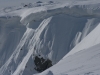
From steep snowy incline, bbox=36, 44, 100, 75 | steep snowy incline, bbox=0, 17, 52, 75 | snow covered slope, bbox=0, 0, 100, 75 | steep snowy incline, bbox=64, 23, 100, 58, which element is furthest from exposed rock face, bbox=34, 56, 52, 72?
steep snowy incline, bbox=36, 44, 100, 75

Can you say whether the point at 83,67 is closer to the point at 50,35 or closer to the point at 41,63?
the point at 41,63

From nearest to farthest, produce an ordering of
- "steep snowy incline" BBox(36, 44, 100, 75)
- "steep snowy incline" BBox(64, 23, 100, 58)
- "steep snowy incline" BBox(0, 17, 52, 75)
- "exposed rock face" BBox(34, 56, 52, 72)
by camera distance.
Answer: "steep snowy incline" BBox(36, 44, 100, 75) → "steep snowy incline" BBox(64, 23, 100, 58) → "exposed rock face" BBox(34, 56, 52, 72) → "steep snowy incline" BBox(0, 17, 52, 75)

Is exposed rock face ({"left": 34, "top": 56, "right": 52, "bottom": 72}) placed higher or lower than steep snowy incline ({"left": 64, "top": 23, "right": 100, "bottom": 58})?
Answer: lower

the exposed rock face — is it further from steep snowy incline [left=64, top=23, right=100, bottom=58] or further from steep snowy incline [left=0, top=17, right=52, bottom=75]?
steep snowy incline [left=64, top=23, right=100, bottom=58]

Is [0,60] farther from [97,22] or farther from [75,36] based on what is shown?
[97,22]

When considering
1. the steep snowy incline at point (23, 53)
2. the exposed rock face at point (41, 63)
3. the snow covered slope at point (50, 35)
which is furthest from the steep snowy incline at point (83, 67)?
the steep snowy incline at point (23, 53)

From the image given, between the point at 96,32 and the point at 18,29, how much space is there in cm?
982

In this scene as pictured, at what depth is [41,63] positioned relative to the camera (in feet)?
68.7

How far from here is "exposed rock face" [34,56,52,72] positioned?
67.3 ft

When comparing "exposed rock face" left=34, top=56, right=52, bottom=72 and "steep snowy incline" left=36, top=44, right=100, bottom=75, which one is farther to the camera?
"exposed rock face" left=34, top=56, right=52, bottom=72

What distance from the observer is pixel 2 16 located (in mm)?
26078

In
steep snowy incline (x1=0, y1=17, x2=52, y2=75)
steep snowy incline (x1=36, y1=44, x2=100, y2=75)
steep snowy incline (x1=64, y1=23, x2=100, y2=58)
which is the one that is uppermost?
steep snowy incline (x1=36, y1=44, x2=100, y2=75)

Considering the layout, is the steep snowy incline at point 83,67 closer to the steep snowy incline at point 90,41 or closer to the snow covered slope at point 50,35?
the steep snowy incline at point 90,41

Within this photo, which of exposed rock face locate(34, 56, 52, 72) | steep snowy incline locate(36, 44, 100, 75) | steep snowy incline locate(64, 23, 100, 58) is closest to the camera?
steep snowy incline locate(36, 44, 100, 75)
